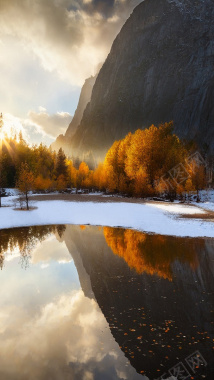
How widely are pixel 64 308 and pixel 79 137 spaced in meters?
187

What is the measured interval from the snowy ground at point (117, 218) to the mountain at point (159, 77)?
85.4 metres

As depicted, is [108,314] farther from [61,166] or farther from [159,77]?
[159,77]

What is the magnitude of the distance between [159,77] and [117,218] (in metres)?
132

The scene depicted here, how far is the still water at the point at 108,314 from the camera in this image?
16.2 feet

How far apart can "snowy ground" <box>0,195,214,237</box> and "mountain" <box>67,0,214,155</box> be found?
280 ft

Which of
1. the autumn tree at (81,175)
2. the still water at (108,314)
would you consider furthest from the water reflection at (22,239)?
the autumn tree at (81,175)

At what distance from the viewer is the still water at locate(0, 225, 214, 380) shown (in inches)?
194

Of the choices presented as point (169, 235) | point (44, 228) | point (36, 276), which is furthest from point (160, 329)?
point (44, 228)

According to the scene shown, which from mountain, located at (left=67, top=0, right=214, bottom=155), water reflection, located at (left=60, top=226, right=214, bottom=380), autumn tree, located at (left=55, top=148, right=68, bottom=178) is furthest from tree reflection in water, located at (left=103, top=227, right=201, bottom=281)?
mountain, located at (left=67, top=0, right=214, bottom=155)

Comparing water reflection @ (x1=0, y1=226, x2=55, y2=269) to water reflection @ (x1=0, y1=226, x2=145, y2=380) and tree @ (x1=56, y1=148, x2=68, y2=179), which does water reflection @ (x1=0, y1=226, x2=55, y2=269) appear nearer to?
water reflection @ (x1=0, y1=226, x2=145, y2=380)

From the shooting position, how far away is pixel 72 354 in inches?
208

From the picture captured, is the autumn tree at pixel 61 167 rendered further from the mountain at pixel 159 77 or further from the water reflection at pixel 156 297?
the mountain at pixel 159 77

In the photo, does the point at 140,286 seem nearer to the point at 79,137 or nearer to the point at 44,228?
the point at 44,228

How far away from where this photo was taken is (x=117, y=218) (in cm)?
2428
